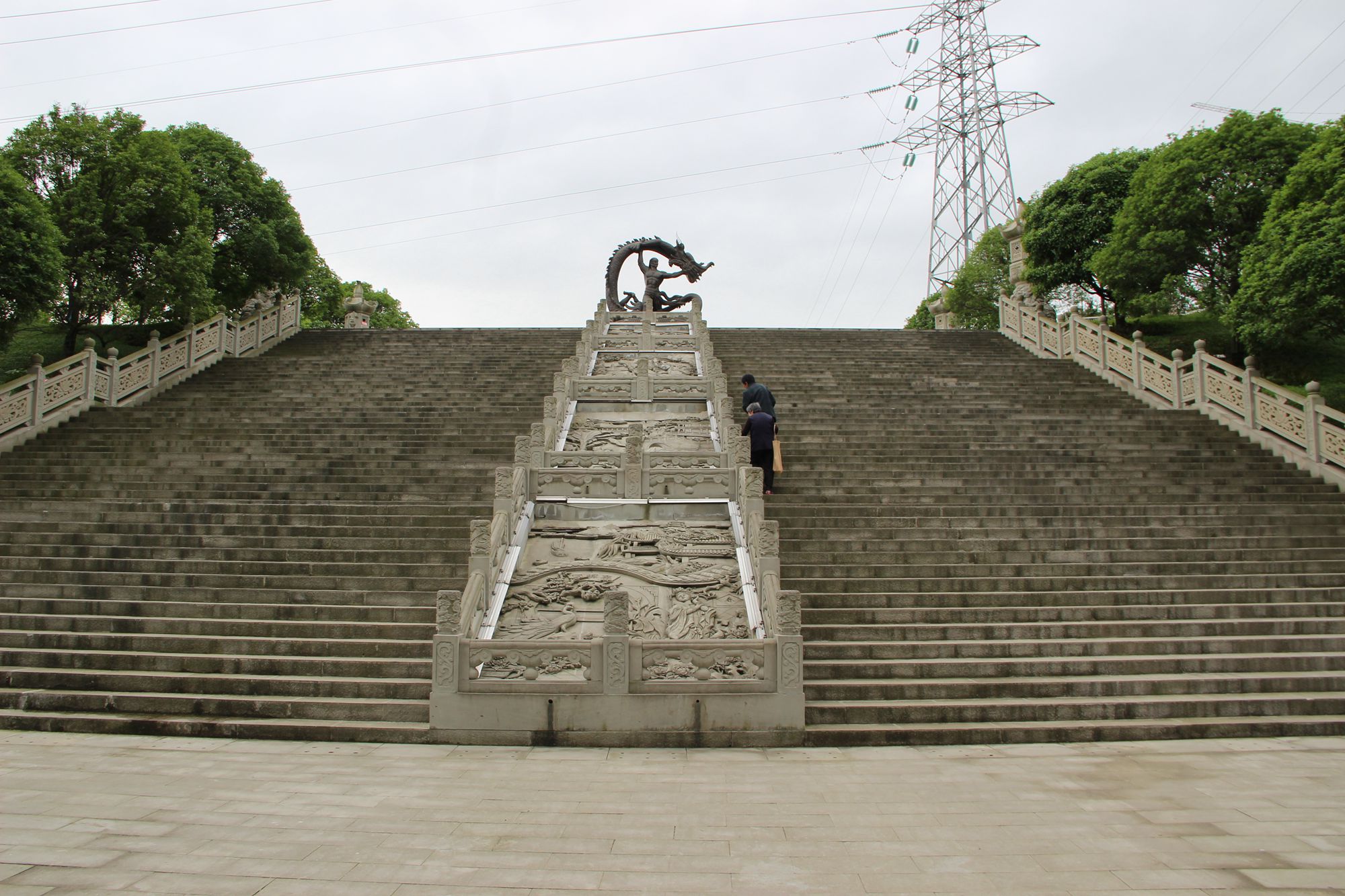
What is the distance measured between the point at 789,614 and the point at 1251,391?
11.9 meters

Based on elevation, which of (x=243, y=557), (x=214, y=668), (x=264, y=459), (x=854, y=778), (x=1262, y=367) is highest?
(x=1262, y=367)

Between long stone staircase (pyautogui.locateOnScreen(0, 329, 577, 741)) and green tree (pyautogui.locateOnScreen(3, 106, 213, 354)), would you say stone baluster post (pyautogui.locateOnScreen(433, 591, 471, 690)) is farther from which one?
green tree (pyautogui.locateOnScreen(3, 106, 213, 354))

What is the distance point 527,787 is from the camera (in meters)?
5.40

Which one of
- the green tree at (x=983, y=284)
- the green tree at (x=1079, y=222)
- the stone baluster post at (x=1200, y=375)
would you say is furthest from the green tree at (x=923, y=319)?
the stone baluster post at (x=1200, y=375)

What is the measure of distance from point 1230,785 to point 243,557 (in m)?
9.80

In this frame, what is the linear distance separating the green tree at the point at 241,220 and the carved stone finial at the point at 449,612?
1740 centimetres

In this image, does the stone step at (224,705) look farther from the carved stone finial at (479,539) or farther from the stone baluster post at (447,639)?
the carved stone finial at (479,539)

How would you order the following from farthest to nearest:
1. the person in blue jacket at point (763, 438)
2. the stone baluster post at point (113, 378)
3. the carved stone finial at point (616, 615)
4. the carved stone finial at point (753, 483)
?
the stone baluster post at point (113, 378)
the person in blue jacket at point (763, 438)
the carved stone finial at point (753, 483)
the carved stone finial at point (616, 615)

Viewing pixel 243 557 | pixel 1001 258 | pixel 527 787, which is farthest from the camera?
pixel 1001 258

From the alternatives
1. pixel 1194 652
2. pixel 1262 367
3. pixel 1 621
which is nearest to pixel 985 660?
pixel 1194 652

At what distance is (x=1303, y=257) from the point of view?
12.7 meters

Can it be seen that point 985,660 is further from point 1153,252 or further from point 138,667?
point 1153,252

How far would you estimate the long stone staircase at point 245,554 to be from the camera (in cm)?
713

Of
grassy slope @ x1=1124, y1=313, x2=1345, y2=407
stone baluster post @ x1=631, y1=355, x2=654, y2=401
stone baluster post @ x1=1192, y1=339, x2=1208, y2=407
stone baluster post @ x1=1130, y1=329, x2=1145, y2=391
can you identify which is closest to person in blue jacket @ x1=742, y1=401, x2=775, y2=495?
stone baluster post @ x1=631, y1=355, x2=654, y2=401
